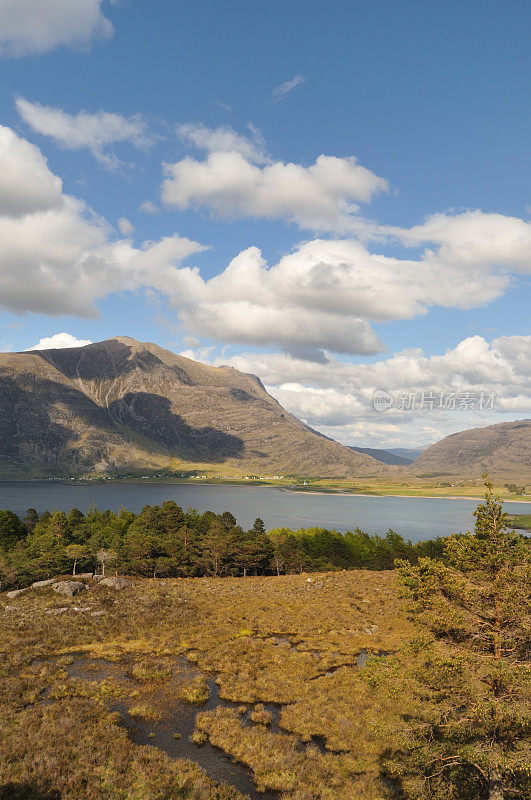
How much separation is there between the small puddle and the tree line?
42.2 meters

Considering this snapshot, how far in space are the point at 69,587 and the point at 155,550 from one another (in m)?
23.1

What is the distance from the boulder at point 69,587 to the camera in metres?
65.0

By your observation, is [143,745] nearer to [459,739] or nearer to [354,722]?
[354,722]

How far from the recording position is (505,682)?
15672mm

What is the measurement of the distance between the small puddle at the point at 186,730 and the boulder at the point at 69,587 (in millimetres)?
27134

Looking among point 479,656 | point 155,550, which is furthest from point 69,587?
point 479,656

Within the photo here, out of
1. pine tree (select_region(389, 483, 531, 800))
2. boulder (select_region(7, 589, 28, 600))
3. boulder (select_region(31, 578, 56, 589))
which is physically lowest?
boulder (select_region(31, 578, 56, 589))

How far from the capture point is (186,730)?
100 feet

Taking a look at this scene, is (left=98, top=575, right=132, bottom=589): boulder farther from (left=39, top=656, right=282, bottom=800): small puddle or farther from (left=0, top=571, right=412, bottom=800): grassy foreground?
(left=39, top=656, right=282, bottom=800): small puddle

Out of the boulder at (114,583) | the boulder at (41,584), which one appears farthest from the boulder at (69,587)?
the boulder at (114,583)

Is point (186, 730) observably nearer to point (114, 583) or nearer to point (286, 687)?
point (286, 687)

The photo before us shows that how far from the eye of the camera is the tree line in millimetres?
77938

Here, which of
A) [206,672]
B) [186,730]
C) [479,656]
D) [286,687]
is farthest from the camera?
[206,672]

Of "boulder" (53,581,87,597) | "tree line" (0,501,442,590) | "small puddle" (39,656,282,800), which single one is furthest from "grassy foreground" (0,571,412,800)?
"tree line" (0,501,442,590)
